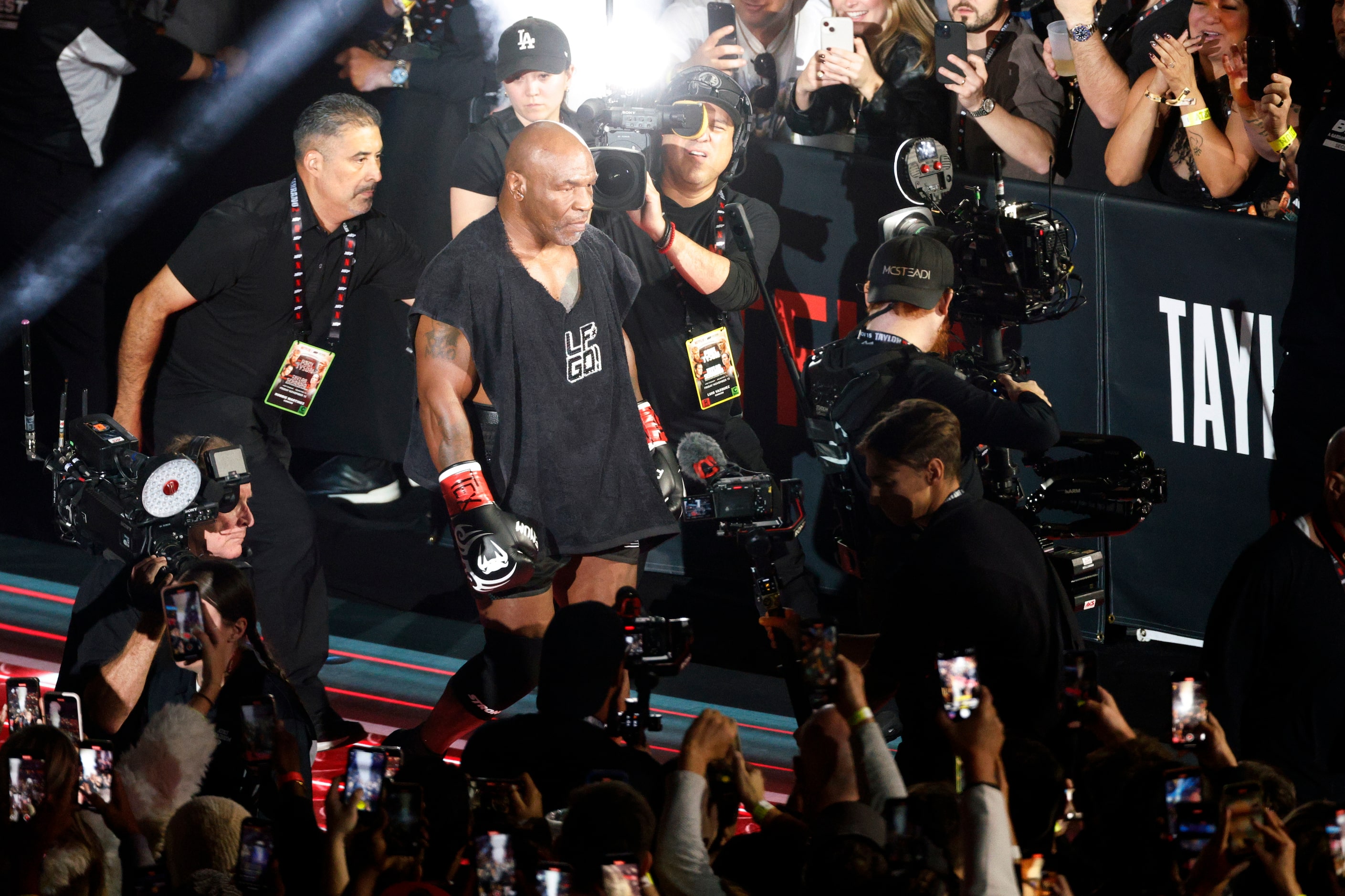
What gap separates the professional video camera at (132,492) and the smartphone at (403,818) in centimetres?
168

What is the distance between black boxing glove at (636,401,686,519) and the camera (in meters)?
4.50

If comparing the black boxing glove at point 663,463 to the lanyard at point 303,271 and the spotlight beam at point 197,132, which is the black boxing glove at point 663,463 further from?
the spotlight beam at point 197,132

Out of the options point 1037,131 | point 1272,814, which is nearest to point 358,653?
point 1037,131

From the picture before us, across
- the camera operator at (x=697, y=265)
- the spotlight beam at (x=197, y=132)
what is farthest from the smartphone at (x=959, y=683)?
the spotlight beam at (x=197, y=132)

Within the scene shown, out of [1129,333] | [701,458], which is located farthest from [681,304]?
[1129,333]

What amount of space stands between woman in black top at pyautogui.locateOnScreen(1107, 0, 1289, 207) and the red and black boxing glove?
8.20 ft

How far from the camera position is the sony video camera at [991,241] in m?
4.51

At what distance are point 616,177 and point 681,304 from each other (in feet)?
1.88

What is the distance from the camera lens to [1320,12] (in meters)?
4.57

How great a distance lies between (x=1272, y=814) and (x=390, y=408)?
3.41 meters

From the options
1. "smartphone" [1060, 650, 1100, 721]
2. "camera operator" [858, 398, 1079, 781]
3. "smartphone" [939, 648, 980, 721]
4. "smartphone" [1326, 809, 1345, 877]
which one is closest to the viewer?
"smartphone" [1326, 809, 1345, 877]

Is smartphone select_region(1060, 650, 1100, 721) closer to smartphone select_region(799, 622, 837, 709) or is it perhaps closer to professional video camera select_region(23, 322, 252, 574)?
smartphone select_region(799, 622, 837, 709)

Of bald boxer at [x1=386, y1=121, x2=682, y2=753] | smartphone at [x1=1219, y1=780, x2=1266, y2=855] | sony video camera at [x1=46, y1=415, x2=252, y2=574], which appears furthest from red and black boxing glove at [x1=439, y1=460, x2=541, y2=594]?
smartphone at [x1=1219, y1=780, x2=1266, y2=855]

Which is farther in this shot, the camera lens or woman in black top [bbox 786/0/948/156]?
woman in black top [bbox 786/0/948/156]
